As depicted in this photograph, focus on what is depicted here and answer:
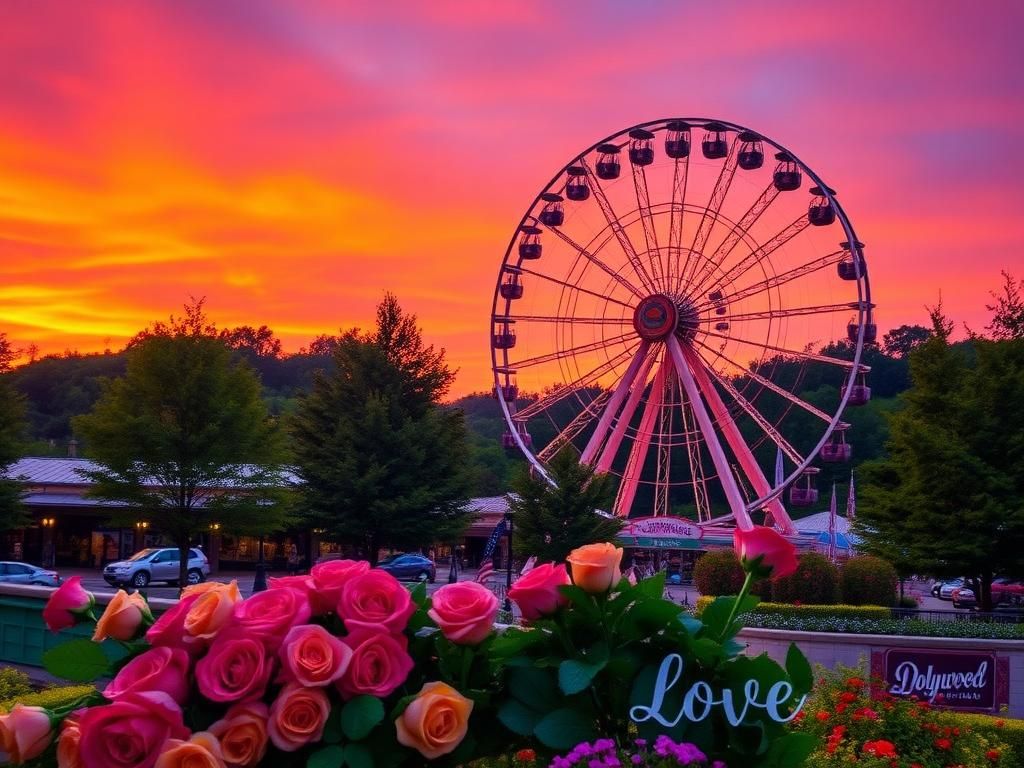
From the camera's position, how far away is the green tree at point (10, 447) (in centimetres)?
4134

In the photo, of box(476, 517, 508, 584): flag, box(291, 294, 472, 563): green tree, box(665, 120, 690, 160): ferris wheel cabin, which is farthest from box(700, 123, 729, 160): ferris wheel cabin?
box(476, 517, 508, 584): flag

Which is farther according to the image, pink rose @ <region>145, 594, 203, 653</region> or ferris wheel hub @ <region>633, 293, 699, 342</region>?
ferris wheel hub @ <region>633, 293, 699, 342</region>

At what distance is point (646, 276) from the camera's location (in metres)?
40.5

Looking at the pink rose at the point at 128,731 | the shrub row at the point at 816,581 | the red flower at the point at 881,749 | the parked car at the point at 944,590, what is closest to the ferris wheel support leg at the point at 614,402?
the shrub row at the point at 816,581

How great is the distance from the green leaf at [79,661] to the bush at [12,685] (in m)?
9.69

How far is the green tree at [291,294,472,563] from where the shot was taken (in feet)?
126

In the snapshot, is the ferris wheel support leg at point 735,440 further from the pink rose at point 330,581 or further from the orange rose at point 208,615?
the orange rose at point 208,615

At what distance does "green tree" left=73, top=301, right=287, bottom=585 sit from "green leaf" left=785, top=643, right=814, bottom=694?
3165 cm

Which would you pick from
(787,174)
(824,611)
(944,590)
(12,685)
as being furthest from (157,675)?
(944,590)

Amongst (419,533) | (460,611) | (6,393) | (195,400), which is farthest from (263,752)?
(6,393)

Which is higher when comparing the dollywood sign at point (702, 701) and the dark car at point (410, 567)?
the dollywood sign at point (702, 701)

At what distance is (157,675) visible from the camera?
3516 millimetres

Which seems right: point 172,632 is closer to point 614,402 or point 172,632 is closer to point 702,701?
point 702,701

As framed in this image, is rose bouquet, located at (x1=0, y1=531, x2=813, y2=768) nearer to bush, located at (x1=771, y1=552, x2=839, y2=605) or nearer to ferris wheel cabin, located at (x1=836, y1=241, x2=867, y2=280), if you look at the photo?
bush, located at (x1=771, y1=552, x2=839, y2=605)
